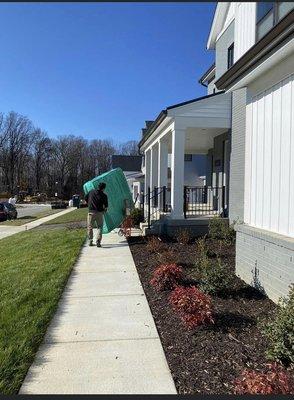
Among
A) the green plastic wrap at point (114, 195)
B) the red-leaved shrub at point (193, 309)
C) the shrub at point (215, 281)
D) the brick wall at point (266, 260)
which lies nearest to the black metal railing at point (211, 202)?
the green plastic wrap at point (114, 195)

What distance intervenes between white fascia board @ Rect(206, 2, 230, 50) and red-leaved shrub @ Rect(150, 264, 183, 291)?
10.7 meters

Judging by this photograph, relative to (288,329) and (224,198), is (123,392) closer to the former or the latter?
(288,329)

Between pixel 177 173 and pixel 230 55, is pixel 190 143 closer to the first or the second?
pixel 230 55

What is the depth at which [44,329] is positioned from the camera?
4.66m

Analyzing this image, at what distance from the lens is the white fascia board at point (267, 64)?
519 centimetres

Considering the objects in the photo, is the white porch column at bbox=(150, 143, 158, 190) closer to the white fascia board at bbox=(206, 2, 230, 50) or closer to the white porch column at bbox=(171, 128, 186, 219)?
the white fascia board at bbox=(206, 2, 230, 50)

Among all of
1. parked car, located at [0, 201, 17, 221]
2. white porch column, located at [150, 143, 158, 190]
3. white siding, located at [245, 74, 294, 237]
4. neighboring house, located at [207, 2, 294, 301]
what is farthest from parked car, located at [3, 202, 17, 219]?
white siding, located at [245, 74, 294, 237]

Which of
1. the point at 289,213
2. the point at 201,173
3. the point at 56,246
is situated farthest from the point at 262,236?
the point at 201,173

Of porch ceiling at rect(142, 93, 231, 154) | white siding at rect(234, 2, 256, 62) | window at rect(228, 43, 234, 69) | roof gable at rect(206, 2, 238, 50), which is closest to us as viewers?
white siding at rect(234, 2, 256, 62)

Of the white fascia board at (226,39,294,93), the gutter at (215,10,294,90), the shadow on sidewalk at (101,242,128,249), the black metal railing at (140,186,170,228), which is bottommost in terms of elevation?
the shadow on sidewalk at (101,242,128,249)

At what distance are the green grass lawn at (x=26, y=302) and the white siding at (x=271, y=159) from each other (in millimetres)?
3413

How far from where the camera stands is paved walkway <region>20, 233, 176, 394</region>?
3375mm

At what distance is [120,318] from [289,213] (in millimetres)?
2669

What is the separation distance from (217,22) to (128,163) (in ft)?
144
